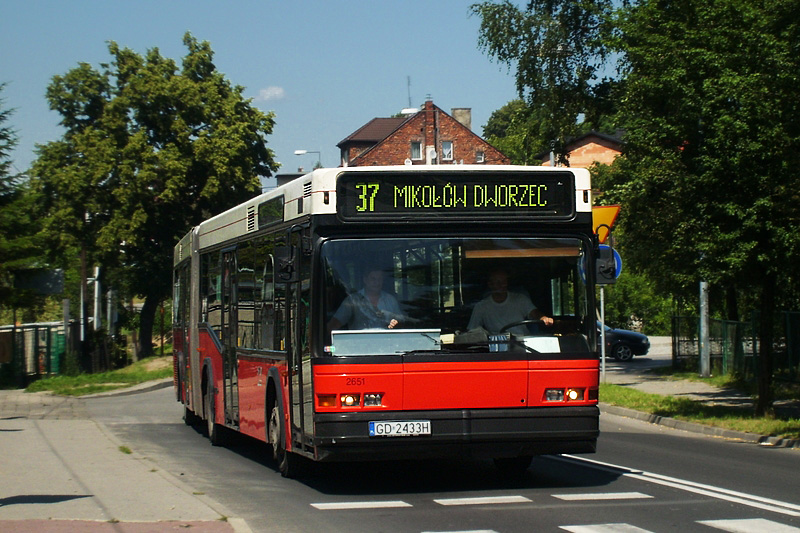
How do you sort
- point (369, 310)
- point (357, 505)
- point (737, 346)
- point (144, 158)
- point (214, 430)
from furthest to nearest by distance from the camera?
point (144, 158) → point (737, 346) → point (214, 430) → point (369, 310) → point (357, 505)

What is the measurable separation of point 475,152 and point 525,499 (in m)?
80.0

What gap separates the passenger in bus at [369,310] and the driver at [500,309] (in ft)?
2.33

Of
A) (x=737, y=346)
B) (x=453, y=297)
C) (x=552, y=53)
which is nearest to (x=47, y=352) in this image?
(x=552, y=53)

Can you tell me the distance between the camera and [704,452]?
14.4 metres

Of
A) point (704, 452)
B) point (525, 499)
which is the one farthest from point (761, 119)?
point (525, 499)

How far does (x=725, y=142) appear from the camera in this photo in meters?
17.0

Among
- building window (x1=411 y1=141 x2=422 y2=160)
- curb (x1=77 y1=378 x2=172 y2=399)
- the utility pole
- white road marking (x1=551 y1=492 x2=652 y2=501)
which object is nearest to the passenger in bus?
white road marking (x1=551 y1=492 x2=652 y2=501)

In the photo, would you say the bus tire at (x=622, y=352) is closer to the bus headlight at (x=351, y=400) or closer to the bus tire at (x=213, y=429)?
the bus tire at (x=213, y=429)

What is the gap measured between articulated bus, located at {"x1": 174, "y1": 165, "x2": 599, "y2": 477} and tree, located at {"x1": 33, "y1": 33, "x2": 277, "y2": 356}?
124ft

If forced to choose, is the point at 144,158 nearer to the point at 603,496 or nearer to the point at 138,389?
the point at 138,389

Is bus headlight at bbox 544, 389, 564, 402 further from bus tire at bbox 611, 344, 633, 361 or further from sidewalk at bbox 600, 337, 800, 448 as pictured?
bus tire at bbox 611, 344, 633, 361

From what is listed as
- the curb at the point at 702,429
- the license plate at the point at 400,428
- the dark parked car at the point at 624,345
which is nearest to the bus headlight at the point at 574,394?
the license plate at the point at 400,428

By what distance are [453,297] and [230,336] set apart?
5021mm

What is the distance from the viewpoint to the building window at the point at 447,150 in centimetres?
8831
